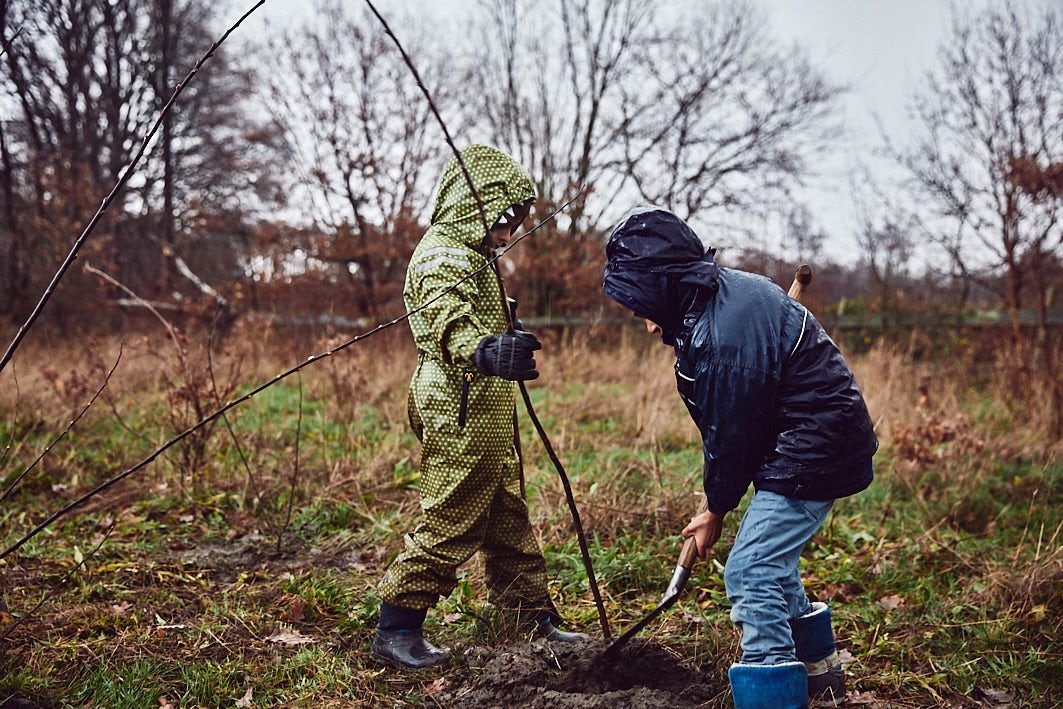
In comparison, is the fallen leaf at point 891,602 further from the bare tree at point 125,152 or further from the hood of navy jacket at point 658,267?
the bare tree at point 125,152

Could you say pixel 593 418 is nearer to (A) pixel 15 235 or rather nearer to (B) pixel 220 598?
(B) pixel 220 598

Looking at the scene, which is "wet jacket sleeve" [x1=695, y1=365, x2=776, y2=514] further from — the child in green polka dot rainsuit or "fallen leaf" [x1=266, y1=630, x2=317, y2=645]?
"fallen leaf" [x1=266, y1=630, x2=317, y2=645]

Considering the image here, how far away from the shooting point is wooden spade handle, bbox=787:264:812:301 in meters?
2.63

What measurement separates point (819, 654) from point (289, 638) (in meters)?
2.11

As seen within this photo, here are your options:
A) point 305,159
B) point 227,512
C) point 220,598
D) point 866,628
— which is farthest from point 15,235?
point 866,628

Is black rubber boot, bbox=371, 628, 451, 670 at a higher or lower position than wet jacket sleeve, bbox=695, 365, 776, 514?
lower

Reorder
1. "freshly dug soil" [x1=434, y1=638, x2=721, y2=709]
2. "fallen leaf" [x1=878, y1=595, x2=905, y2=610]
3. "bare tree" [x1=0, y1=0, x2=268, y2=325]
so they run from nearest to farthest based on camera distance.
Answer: "freshly dug soil" [x1=434, y1=638, x2=721, y2=709] → "fallen leaf" [x1=878, y1=595, x2=905, y2=610] → "bare tree" [x1=0, y1=0, x2=268, y2=325]

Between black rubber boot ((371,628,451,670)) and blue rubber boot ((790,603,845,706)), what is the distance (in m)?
1.34

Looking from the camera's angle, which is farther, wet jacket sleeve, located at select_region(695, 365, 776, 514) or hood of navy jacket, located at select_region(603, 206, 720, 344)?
hood of navy jacket, located at select_region(603, 206, 720, 344)

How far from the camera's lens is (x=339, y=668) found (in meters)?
2.90

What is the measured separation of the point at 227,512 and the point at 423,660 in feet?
7.49

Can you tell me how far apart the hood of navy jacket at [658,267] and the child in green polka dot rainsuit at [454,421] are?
1.93 feet

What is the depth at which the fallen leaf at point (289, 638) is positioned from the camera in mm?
3141

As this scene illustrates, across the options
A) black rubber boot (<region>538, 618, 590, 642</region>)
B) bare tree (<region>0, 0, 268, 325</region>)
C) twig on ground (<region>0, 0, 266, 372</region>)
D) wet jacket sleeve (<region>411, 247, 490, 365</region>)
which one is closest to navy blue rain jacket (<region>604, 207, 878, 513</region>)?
wet jacket sleeve (<region>411, 247, 490, 365</region>)
